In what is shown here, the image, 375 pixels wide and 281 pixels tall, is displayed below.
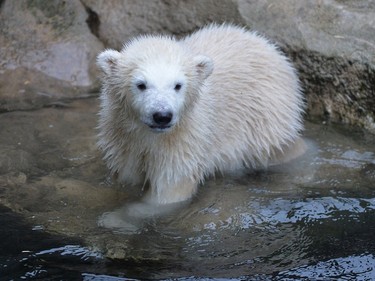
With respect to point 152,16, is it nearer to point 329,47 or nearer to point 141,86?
point 329,47

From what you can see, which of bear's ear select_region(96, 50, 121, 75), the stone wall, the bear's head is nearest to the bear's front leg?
the bear's head

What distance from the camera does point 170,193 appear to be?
5.24 metres

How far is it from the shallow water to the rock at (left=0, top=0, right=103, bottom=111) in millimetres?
423

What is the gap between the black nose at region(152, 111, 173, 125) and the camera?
4.55 metres

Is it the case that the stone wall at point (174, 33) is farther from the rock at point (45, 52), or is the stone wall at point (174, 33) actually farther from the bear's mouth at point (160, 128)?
the bear's mouth at point (160, 128)

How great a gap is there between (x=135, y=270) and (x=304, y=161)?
7.12ft

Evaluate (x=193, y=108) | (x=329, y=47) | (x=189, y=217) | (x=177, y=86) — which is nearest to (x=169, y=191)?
(x=189, y=217)

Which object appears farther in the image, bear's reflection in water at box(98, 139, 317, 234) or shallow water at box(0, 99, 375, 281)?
bear's reflection in water at box(98, 139, 317, 234)

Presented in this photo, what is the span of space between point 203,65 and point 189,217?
1.07 m

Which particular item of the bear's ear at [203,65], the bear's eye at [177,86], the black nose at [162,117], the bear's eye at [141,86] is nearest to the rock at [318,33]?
the bear's ear at [203,65]

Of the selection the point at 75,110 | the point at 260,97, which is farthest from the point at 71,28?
the point at 260,97

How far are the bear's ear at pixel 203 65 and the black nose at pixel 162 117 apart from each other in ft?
1.98

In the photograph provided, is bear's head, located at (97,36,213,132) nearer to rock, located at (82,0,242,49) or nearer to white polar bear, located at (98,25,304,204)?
white polar bear, located at (98,25,304,204)

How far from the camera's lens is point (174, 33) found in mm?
7156
